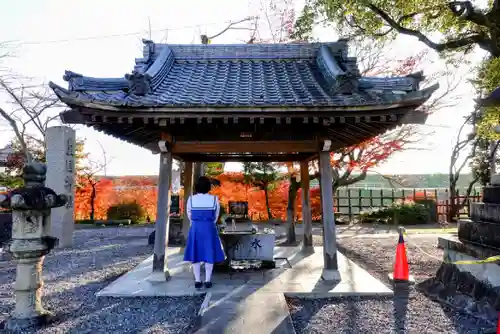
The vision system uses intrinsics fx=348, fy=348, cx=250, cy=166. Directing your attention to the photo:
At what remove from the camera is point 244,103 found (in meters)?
5.34

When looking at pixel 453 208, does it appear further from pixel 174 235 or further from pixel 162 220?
pixel 162 220

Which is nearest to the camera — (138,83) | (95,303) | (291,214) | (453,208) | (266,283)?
(95,303)

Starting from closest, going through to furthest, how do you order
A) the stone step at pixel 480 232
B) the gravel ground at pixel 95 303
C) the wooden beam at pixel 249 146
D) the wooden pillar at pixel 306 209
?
the gravel ground at pixel 95 303
the stone step at pixel 480 232
the wooden beam at pixel 249 146
the wooden pillar at pixel 306 209

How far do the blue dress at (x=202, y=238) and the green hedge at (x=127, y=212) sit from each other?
15.3 metres

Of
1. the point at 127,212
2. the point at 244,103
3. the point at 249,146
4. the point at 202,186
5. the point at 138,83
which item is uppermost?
the point at 138,83

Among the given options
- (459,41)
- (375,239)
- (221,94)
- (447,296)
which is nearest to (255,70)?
(221,94)

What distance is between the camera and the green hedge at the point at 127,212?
19.8m

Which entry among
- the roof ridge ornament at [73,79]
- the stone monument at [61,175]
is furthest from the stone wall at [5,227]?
the roof ridge ornament at [73,79]

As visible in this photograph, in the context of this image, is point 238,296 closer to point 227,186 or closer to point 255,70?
point 255,70

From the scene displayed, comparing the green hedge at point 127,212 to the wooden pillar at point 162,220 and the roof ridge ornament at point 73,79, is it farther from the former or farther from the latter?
the roof ridge ornament at point 73,79

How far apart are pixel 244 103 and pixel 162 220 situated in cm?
257

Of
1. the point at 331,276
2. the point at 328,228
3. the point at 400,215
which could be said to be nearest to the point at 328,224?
the point at 328,228

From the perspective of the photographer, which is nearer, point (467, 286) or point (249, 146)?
point (467, 286)

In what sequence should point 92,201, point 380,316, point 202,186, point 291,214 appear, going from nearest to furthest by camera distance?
point 380,316 → point 202,186 → point 291,214 → point 92,201
